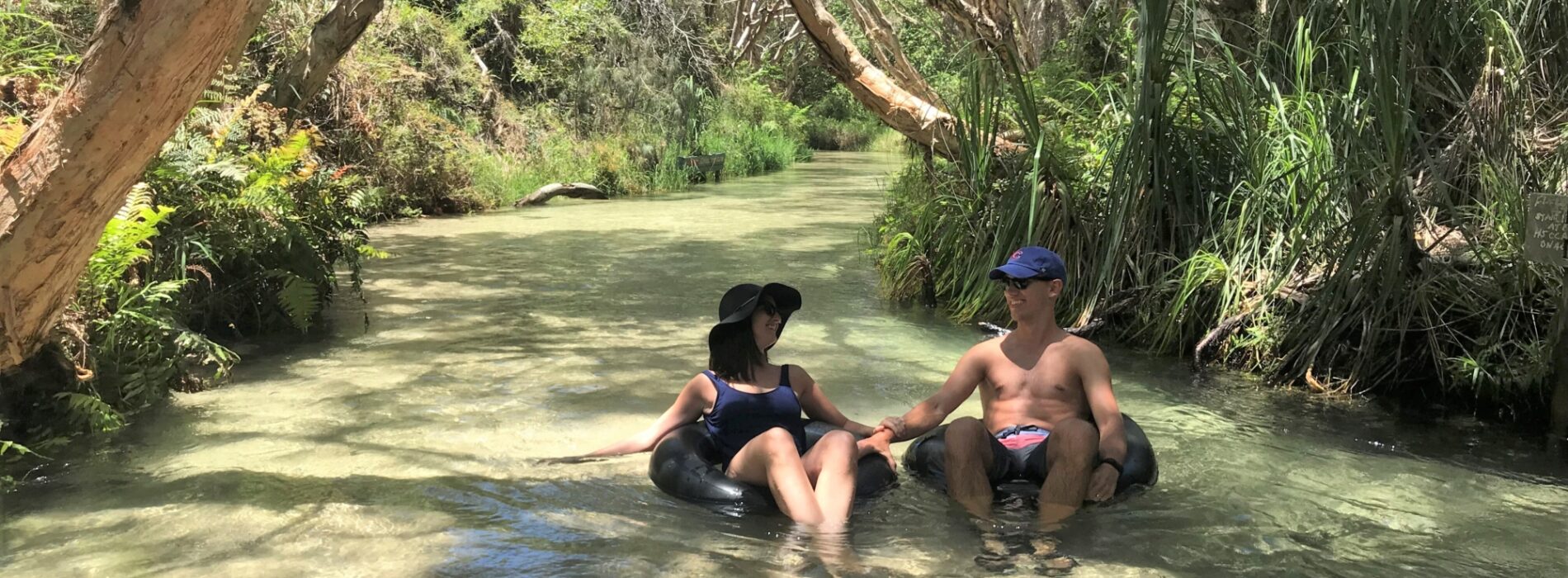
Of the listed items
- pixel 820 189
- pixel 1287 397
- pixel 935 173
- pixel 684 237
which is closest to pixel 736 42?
pixel 820 189

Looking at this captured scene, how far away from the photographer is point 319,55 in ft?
40.8

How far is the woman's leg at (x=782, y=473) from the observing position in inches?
179

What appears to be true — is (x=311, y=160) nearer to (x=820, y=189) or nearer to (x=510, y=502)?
(x=510, y=502)

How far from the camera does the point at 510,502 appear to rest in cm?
499

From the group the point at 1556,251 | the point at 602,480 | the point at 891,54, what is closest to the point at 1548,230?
the point at 1556,251

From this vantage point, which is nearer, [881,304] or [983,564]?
[983,564]

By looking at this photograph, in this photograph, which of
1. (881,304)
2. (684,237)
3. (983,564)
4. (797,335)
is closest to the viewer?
(983,564)

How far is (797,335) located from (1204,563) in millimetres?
4901

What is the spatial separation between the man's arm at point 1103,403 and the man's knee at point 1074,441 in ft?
0.13

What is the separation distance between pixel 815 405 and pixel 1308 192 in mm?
3951

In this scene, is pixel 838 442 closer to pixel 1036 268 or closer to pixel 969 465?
pixel 969 465

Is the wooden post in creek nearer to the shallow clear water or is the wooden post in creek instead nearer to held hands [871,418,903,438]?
the shallow clear water

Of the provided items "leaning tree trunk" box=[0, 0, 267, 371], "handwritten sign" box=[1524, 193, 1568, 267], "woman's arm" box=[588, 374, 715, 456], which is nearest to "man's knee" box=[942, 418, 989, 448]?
"woman's arm" box=[588, 374, 715, 456]

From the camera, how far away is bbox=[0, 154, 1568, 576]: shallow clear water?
4305 mm
